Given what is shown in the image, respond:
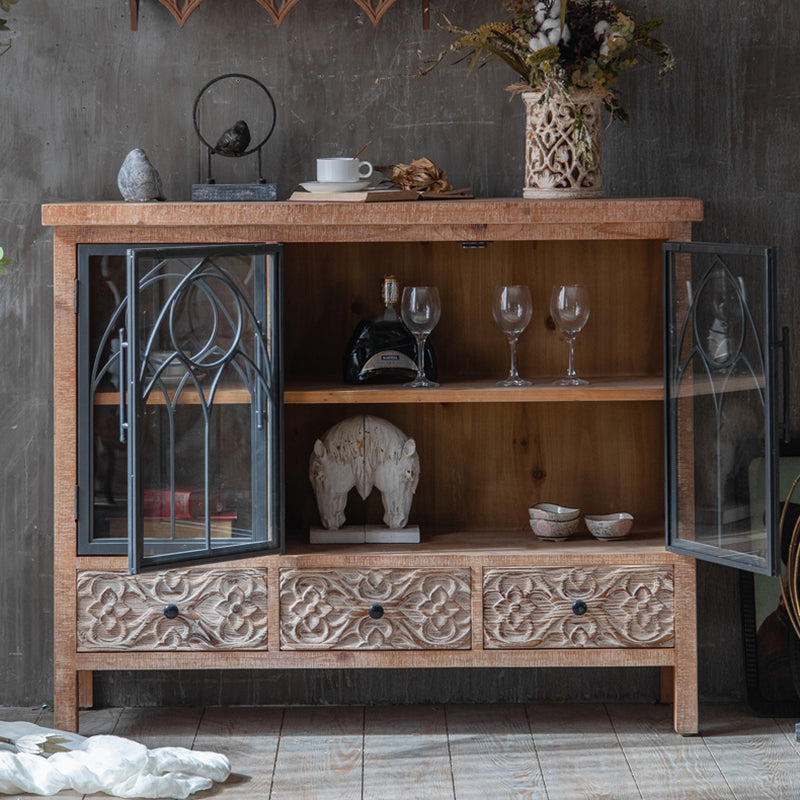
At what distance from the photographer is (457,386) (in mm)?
2762

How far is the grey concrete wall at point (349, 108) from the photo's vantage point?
2.91 metres

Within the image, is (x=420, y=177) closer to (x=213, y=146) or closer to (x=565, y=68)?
(x=565, y=68)

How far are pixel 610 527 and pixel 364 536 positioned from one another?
61cm

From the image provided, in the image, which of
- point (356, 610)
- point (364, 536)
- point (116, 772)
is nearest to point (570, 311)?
point (364, 536)

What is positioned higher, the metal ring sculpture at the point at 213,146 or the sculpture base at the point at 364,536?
the metal ring sculpture at the point at 213,146

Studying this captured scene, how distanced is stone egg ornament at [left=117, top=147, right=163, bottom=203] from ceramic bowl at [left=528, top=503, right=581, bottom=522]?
1.22 m

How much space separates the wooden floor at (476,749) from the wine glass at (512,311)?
2.89 feet

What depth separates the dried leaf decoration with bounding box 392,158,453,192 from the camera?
2.73 m

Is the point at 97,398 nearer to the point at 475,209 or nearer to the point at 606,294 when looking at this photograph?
the point at 475,209

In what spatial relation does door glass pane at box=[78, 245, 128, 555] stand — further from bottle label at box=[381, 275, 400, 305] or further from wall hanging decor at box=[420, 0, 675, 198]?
wall hanging decor at box=[420, 0, 675, 198]

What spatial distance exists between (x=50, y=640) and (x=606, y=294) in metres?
1.75

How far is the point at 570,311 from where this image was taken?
9.03ft

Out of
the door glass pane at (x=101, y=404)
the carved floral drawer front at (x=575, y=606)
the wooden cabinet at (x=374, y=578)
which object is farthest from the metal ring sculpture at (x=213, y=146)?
the carved floral drawer front at (x=575, y=606)

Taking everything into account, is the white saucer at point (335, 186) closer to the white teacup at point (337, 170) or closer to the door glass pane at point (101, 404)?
the white teacup at point (337, 170)
